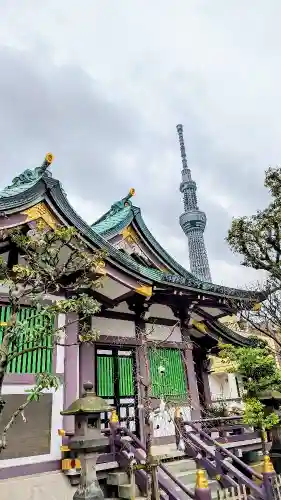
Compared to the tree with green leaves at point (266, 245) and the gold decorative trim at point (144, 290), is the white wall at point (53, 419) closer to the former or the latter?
the gold decorative trim at point (144, 290)

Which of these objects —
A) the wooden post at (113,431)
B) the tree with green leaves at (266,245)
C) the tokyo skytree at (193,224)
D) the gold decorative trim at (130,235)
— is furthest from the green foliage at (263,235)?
the tokyo skytree at (193,224)

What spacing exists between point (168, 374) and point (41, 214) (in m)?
6.70

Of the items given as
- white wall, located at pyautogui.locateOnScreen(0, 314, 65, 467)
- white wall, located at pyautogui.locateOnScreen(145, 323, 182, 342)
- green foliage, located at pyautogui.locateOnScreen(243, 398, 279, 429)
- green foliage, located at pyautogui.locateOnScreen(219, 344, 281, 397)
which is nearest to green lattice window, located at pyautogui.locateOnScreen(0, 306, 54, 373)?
white wall, located at pyautogui.locateOnScreen(0, 314, 65, 467)

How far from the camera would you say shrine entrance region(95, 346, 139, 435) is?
10435 millimetres

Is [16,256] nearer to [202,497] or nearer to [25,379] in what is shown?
[25,379]

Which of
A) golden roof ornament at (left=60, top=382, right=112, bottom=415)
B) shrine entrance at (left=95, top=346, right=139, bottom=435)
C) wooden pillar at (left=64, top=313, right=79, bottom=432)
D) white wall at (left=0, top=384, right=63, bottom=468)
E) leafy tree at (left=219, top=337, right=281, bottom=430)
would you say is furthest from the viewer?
leafy tree at (left=219, top=337, right=281, bottom=430)

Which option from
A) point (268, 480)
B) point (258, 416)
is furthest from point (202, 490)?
point (258, 416)

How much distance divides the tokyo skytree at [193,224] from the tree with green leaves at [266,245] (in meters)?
58.6

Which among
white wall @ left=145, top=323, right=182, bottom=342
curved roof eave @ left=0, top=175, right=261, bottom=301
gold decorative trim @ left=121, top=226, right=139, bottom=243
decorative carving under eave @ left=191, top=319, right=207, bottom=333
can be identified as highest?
gold decorative trim @ left=121, top=226, right=139, bottom=243

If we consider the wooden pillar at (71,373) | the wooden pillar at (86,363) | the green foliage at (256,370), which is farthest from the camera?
Result: the green foliage at (256,370)

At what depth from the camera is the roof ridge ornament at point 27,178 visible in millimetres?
8344

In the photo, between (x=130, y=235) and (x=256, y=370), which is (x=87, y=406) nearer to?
(x=256, y=370)

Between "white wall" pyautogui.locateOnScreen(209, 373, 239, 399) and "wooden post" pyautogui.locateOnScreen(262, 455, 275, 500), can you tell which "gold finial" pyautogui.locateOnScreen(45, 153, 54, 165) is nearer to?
"wooden post" pyautogui.locateOnScreen(262, 455, 275, 500)

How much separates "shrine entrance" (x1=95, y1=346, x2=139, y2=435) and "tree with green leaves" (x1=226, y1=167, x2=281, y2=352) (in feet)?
15.6
